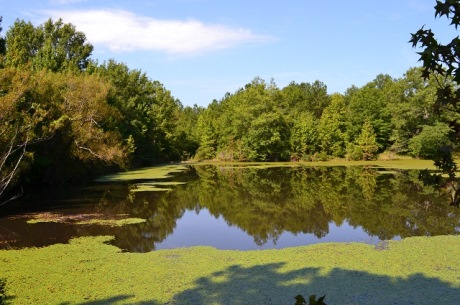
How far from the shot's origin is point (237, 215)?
17.1 metres

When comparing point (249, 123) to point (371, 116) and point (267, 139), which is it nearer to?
point (267, 139)

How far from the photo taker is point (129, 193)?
22.8 metres

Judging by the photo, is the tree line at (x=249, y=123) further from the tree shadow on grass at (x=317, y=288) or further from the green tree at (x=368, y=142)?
the tree shadow on grass at (x=317, y=288)

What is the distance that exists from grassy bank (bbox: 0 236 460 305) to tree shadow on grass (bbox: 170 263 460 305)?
0.7 inches

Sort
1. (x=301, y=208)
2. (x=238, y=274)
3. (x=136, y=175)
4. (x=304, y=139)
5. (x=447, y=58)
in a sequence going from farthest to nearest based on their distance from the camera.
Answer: (x=304, y=139), (x=136, y=175), (x=301, y=208), (x=238, y=274), (x=447, y=58)

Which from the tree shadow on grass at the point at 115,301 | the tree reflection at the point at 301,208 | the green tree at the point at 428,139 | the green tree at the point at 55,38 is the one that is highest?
the green tree at the point at 55,38

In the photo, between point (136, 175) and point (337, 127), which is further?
point (337, 127)

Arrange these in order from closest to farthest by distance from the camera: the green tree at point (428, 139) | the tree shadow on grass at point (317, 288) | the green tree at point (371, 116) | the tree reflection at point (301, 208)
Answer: the tree shadow on grass at point (317, 288), the tree reflection at point (301, 208), the green tree at point (428, 139), the green tree at point (371, 116)

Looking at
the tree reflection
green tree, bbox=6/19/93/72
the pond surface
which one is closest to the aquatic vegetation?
the pond surface

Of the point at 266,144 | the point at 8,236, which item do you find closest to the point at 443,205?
the point at 8,236

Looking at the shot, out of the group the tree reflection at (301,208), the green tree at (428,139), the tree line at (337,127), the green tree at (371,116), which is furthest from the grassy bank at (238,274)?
the green tree at (371,116)

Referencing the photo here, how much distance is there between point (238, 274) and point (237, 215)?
867 cm

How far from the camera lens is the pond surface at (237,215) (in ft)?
41.6

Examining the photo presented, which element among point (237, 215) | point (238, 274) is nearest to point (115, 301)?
point (238, 274)
